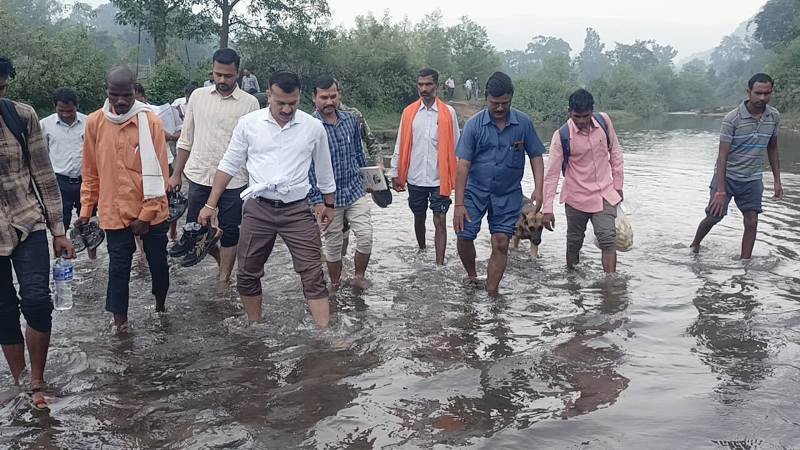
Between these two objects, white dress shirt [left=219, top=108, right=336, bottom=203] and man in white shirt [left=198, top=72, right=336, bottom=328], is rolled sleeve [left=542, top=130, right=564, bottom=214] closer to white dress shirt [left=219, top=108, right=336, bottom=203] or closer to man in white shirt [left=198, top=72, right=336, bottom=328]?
man in white shirt [left=198, top=72, right=336, bottom=328]

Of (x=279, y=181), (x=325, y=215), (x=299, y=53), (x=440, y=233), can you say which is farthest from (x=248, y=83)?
(x=299, y=53)

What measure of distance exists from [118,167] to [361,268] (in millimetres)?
2375

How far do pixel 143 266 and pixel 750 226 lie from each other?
19.6ft

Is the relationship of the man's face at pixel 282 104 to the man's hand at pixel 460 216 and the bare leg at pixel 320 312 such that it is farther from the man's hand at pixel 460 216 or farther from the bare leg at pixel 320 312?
the man's hand at pixel 460 216

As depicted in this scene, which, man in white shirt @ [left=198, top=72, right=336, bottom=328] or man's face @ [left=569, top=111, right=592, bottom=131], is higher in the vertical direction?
man's face @ [left=569, top=111, right=592, bottom=131]

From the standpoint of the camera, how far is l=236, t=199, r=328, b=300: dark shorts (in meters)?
4.83

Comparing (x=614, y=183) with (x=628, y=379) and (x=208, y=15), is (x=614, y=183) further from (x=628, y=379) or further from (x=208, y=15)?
(x=208, y=15)

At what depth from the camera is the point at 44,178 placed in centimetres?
394

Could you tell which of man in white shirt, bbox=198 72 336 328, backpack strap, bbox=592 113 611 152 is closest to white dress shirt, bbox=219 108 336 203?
man in white shirt, bbox=198 72 336 328

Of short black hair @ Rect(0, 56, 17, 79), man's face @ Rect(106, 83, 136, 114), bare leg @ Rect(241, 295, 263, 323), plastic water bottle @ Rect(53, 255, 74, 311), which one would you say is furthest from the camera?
bare leg @ Rect(241, 295, 263, 323)

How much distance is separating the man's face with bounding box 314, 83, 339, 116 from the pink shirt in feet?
6.42

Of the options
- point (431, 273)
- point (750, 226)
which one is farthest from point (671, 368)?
point (750, 226)

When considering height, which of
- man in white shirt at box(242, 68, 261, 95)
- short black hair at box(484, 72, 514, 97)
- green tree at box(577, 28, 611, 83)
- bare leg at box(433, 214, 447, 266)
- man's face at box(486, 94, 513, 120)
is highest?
green tree at box(577, 28, 611, 83)

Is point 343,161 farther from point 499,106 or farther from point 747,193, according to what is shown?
point 747,193
